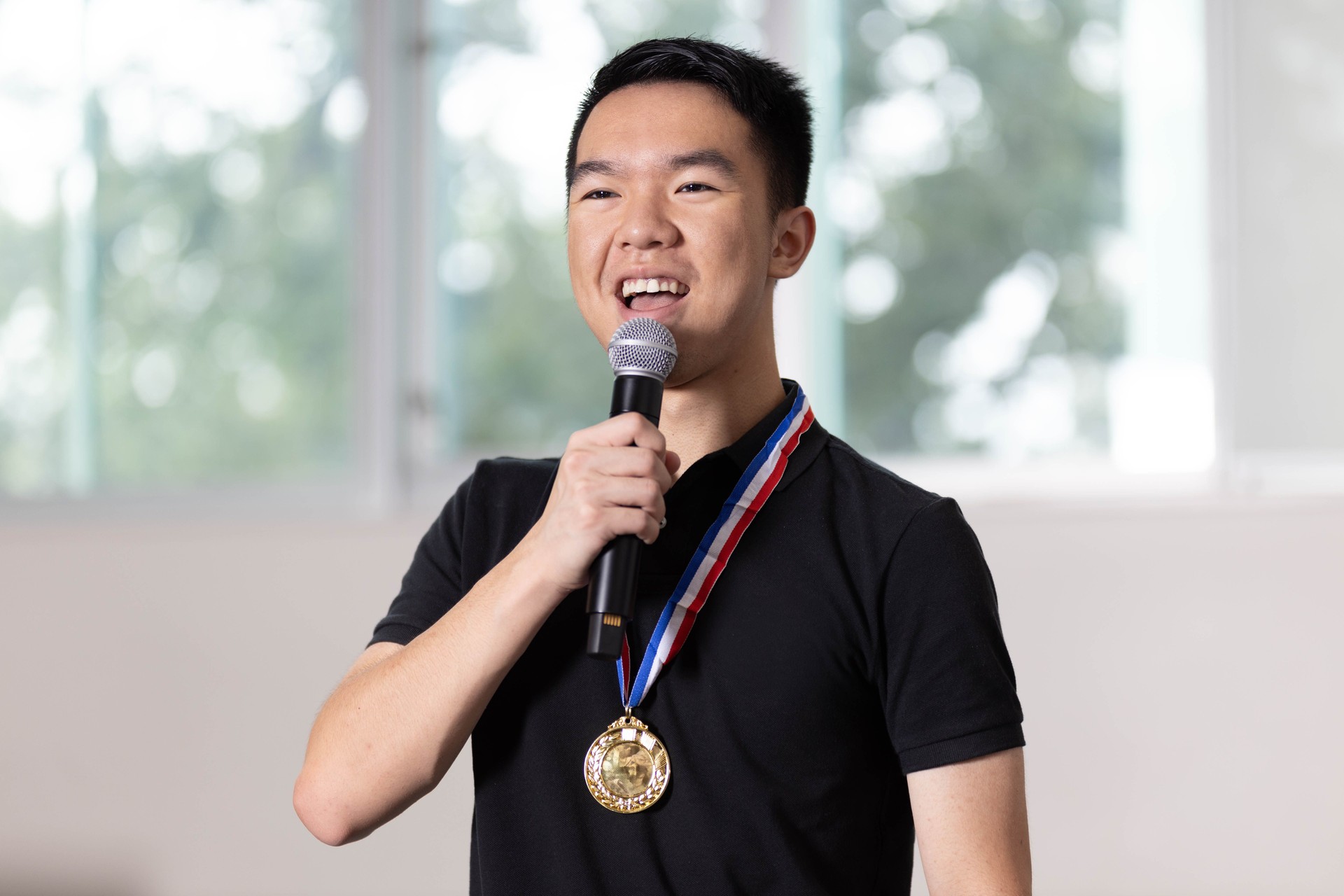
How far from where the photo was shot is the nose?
3.54 ft

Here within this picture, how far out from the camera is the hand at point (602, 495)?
925 mm

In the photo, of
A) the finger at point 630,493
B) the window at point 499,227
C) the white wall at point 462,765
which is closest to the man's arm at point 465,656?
the finger at point 630,493

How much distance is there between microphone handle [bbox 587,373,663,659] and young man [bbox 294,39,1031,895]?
18mm

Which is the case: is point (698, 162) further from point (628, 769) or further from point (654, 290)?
point (628, 769)

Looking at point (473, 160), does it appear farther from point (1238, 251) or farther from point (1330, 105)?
point (1330, 105)

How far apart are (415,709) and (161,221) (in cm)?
220

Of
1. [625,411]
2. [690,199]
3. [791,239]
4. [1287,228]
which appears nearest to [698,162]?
[690,199]

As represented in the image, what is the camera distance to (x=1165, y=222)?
2814 mm

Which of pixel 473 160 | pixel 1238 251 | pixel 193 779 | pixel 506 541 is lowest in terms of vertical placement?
pixel 193 779

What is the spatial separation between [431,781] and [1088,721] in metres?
1.85

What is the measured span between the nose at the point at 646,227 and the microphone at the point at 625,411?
8 cm

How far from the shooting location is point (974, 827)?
3.19 ft

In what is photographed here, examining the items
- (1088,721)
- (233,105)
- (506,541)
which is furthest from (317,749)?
(233,105)

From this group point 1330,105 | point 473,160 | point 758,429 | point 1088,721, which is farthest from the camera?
point 473,160
